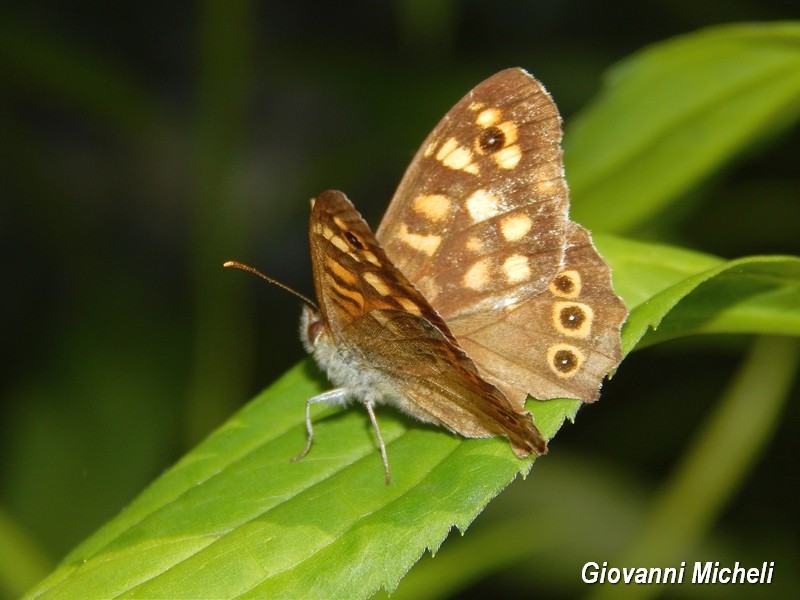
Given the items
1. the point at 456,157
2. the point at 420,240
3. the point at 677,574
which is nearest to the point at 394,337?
the point at 420,240

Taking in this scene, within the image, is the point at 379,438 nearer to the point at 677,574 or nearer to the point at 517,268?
the point at 517,268

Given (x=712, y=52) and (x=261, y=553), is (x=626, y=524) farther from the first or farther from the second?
(x=261, y=553)

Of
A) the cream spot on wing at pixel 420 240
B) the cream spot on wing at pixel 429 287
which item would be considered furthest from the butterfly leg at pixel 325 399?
the cream spot on wing at pixel 420 240

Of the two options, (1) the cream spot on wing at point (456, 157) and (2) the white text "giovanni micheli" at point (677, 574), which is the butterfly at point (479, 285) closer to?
(1) the cream spot on wing at point (456, 157)

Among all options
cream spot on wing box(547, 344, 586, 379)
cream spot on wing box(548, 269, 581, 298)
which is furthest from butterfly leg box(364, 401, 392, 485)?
cream spot on wing box(548, 269, 581, 298)

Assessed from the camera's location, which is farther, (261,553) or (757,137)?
(757,137)

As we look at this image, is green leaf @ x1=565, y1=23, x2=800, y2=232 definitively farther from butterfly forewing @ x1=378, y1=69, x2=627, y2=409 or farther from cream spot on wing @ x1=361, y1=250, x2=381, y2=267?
cream spot on wing @ x1=361, y1=250, x2=381, y2=267

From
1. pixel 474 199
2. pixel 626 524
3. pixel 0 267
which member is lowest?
pixel 626 524

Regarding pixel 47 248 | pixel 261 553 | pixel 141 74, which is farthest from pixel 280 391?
pixel 141 74
